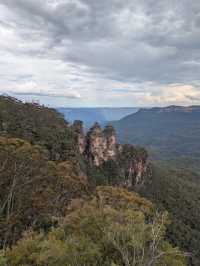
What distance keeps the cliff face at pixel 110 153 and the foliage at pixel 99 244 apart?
68.0 m

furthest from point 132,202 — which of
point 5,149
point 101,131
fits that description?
point 101,131

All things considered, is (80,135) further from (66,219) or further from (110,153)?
(66,219)

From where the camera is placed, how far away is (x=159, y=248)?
67.8ft

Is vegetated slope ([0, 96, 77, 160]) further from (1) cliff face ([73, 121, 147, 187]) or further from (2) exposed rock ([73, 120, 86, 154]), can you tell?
(1) cliff face ([73, 121, 147, 187])

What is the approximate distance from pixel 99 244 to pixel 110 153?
80.6 meters

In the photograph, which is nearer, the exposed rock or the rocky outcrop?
the exposed rock

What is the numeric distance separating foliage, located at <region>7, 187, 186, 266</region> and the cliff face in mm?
68003

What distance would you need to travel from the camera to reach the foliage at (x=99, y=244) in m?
18.1

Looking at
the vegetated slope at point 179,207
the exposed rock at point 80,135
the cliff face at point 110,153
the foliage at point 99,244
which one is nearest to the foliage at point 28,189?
the foliage at point 99,244

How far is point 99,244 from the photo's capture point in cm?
1955

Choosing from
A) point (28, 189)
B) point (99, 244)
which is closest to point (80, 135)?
point (28, 189)

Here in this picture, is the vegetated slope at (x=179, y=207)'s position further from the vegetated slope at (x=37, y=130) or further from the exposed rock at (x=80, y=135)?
the vegetated slope at (x=37, y=130)

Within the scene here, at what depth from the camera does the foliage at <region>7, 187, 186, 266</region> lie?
59.5ft

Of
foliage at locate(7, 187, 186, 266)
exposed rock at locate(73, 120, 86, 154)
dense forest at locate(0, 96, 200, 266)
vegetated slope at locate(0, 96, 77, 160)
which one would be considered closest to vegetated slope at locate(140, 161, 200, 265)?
exposed rock at locate(73, 120, 86, 154)
